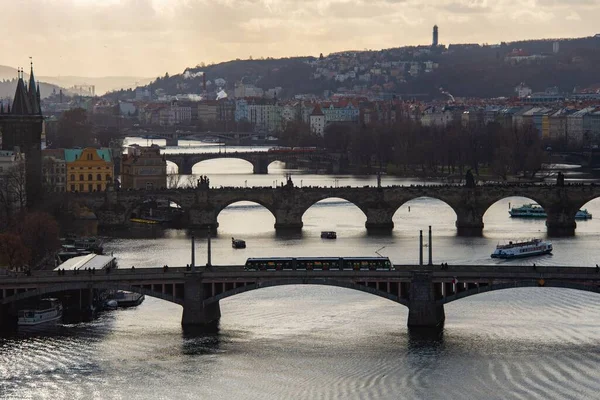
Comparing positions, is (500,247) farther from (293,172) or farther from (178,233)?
(293,172)

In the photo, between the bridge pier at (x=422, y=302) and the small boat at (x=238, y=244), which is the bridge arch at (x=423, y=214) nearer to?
the small boat at (x=238, y=244)

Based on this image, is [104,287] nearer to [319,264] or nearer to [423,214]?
[319,264]

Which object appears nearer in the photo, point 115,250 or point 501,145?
point 115,250

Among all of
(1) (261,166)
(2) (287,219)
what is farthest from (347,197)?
(1) (261,166)

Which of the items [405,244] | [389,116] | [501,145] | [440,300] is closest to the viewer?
[440,300]

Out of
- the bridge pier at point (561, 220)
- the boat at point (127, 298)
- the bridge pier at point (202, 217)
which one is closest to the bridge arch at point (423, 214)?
the bridge pier at point (561, 220)

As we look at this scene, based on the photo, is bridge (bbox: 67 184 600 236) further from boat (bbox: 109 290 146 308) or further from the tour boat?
boat (bbox: 109 290 146 308)

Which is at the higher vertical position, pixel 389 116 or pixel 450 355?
→ pixel 389 116

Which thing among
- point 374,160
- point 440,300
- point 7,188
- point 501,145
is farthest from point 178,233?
point 374,160
